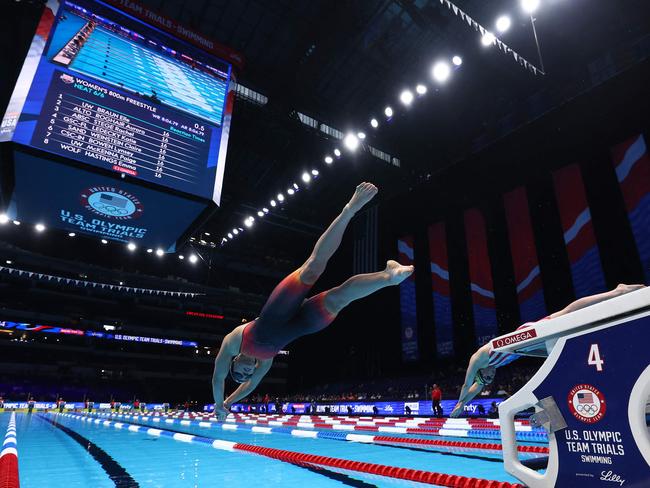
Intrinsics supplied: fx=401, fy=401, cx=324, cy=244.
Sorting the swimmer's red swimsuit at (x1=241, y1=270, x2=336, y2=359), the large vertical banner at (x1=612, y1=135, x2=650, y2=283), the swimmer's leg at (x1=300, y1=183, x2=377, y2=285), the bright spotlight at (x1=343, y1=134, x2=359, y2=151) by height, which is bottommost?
the swimmer's red swimsuit at (x1=241, y1=270, x2=336, y2=359)

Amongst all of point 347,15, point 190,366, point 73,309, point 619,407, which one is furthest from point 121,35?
point 190,366

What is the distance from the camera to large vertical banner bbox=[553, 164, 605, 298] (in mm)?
11984

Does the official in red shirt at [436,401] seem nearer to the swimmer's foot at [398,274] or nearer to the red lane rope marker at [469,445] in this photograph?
the red lane rope marker at [469,445]

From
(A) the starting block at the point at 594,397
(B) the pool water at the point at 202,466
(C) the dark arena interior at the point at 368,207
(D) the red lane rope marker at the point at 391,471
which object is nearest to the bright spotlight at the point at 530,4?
(C) the dark arena interior at the point at 368,207

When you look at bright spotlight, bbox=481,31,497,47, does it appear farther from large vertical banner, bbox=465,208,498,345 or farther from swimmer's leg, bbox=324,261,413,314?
large vertical banner, bbox=465,208,498,345

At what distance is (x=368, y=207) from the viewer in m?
18.0

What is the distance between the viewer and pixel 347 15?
906 centimetres

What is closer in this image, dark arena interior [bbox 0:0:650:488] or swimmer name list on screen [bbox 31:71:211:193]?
dark arena interior [bbox 0:0:650:488]

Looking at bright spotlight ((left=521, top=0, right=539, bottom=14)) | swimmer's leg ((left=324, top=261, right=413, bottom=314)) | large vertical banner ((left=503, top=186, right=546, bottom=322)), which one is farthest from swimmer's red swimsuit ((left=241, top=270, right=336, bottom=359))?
large vertical banner ((left=503, top=186, right=546, bottom=322))

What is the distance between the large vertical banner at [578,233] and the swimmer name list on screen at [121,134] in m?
11.5

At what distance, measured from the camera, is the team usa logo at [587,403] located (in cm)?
152

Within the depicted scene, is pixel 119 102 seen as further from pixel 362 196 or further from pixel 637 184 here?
pixel 637 184

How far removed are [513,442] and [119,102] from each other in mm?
6966

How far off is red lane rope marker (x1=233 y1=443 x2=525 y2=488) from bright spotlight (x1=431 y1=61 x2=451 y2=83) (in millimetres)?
8965
